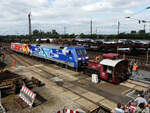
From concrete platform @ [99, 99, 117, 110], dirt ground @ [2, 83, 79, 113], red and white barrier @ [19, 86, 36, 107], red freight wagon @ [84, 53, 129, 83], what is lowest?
concrete platform @ [99, 99, 117, 110]

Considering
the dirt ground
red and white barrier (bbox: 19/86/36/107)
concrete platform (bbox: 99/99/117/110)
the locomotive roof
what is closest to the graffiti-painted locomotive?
the locomotive roof

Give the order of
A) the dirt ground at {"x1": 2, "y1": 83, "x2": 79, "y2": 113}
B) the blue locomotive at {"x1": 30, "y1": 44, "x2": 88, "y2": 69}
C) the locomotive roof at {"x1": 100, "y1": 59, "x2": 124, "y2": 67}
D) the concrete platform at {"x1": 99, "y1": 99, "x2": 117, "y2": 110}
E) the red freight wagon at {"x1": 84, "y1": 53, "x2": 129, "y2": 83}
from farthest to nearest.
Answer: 1. the blue locomotive at {"x1": 30, "y1": 44, "x2": 88, "y2": 69}
2. the red freight wagon at {"x1": 84, "y1": 53, "x2": 129, "y2": 83}
3. the locomotive roof at {"x1": 100, "y1": 59, "x2": 124, "y2": 67}
4. the concrete platform at {"x1": 99, "y1": 99, "x2": 117, "y2": 110}
5. the dirt ground at {"x1": 2, "y1": 83, "x2": 79, "y2": 113}

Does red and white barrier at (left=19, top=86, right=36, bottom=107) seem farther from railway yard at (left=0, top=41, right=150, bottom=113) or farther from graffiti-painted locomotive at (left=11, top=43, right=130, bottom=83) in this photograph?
graffiti-painted locomotive at (left=11, top=43, right=130, bottom=83)

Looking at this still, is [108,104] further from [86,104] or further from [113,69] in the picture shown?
[113,69]

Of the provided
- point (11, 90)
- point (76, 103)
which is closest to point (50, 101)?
point (76, 103)

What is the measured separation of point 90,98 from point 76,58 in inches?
299

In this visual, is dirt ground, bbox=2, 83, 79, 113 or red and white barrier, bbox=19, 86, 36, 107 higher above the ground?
red and white barrier, bbox=19, 86, 36, 107

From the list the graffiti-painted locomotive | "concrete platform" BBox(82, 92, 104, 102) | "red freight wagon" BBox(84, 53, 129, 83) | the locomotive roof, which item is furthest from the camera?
the graffiti-painted locomotive

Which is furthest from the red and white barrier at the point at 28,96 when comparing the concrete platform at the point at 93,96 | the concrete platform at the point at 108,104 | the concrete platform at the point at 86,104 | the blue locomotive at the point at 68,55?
the blue locomotive at the point at 68,55

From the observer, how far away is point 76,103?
9.35 meters

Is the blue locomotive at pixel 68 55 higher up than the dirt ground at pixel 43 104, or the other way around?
the blue locomotive at pixel 68 55

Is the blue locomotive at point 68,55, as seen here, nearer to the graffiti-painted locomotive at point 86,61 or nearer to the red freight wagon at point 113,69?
the graffiti-painted locomotive at point 86,61

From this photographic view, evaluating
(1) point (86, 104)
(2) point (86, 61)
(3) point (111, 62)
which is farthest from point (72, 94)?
(2) point (86, 61)

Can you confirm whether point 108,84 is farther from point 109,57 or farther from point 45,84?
point 45,84
